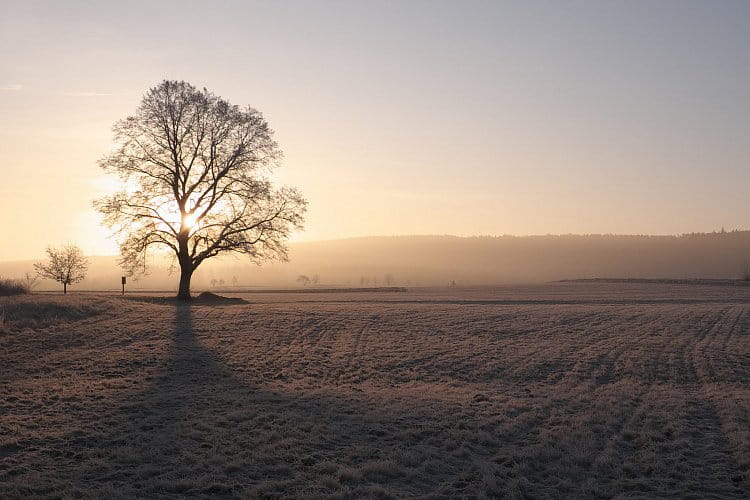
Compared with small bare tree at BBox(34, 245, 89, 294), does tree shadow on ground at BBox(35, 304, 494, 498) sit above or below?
below

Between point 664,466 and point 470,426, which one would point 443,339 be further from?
point 664,466

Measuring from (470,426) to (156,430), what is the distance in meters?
6.34

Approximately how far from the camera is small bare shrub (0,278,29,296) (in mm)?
31966

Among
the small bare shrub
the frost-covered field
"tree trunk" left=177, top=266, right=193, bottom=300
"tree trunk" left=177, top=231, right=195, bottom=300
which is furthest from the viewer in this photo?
"tree trunk" left=177, top=266, right=193, bottom=300

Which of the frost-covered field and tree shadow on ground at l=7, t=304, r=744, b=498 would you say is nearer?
tree shadow on ground at l=7, t=304, r=744, b=498

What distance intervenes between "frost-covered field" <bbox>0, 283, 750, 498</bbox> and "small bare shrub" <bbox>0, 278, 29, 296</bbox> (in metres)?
7.78

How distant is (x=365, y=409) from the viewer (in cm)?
1277

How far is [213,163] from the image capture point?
3609 cm

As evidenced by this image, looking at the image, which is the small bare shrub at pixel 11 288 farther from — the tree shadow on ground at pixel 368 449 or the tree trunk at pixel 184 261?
the tree shadow on ground at pixel 368 449

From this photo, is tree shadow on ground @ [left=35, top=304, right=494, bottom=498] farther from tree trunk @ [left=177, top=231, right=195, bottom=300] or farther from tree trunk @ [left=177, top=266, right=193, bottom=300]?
tree trunk @ [left=177, top=266, right=193, bottom=300]

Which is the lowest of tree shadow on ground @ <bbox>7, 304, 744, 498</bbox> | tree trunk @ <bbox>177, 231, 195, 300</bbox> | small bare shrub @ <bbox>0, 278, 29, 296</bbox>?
tree shadow on ground @ <bbox>7, 304, 744, 498</bbox>

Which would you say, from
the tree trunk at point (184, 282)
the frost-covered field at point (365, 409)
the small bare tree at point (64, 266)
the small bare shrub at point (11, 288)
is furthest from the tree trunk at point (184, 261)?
the small bare tree at point (64, 266)

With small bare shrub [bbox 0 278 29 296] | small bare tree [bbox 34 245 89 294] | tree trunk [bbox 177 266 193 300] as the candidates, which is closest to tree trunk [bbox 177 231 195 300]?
tree trunk [bbox 177 266 193 300]

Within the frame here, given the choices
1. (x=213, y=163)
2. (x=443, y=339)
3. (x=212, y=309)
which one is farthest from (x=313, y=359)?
(x=213, y=163)
